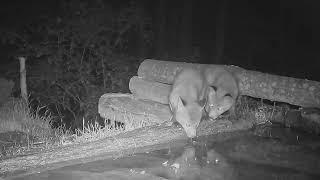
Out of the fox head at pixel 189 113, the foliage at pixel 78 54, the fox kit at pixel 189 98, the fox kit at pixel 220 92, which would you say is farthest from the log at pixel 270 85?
the foliage at pixel 78 54

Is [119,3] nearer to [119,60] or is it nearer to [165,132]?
[119,60]

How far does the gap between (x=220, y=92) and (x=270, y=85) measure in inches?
45.1

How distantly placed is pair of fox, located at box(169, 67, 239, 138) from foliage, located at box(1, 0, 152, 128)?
5.35m

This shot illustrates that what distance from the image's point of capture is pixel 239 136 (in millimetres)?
8125

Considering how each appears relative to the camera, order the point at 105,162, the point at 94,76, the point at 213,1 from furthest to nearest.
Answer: the point at 213,1 → the point at 94,76 → the point at 105,162

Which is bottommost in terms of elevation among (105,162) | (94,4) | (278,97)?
(105,162)

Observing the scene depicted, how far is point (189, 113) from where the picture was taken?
8758 mm

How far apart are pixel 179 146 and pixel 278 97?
8.81 ft

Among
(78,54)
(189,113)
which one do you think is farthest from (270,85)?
(78,54)

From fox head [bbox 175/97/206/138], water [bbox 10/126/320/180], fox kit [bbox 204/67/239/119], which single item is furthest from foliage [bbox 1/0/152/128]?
water [bbox 10/126/320/180]

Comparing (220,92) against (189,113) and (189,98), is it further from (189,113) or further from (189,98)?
(189,113)

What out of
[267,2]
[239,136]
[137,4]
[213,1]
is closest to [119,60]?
[137,4]

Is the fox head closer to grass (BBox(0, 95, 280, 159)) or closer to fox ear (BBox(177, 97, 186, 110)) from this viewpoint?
fox ear (BBox(177, 97, 186, 110))

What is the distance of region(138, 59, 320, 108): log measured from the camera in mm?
8570
